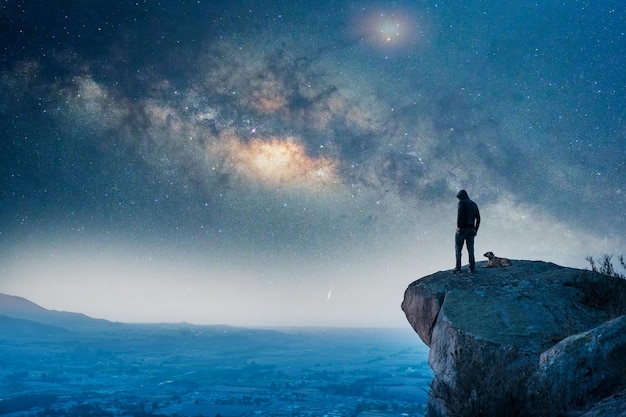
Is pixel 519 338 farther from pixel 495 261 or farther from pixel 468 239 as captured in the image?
pixel 495 261

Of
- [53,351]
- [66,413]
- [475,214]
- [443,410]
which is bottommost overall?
[53,351]

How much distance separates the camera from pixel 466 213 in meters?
11.6

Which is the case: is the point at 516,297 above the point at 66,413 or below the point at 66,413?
above

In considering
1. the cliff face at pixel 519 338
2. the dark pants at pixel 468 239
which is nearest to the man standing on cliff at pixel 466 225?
the dark pants at pixel 468 239

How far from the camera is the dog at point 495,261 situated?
11952mm

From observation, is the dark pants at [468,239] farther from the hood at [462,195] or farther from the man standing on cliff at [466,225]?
the hood at [462,195]

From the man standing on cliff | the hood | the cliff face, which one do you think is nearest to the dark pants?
the man standing on cliff

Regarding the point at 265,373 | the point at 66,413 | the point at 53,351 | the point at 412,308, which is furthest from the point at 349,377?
the point at 53,351

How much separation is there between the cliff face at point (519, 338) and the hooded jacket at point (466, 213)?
1661 millimetres

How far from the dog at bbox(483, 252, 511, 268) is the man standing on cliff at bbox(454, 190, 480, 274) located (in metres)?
1.15

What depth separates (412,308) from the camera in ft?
37.8

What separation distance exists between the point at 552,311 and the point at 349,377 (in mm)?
133200

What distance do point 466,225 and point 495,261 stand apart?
1.96 meters

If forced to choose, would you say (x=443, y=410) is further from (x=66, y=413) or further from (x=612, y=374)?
(x=66, y=413)
